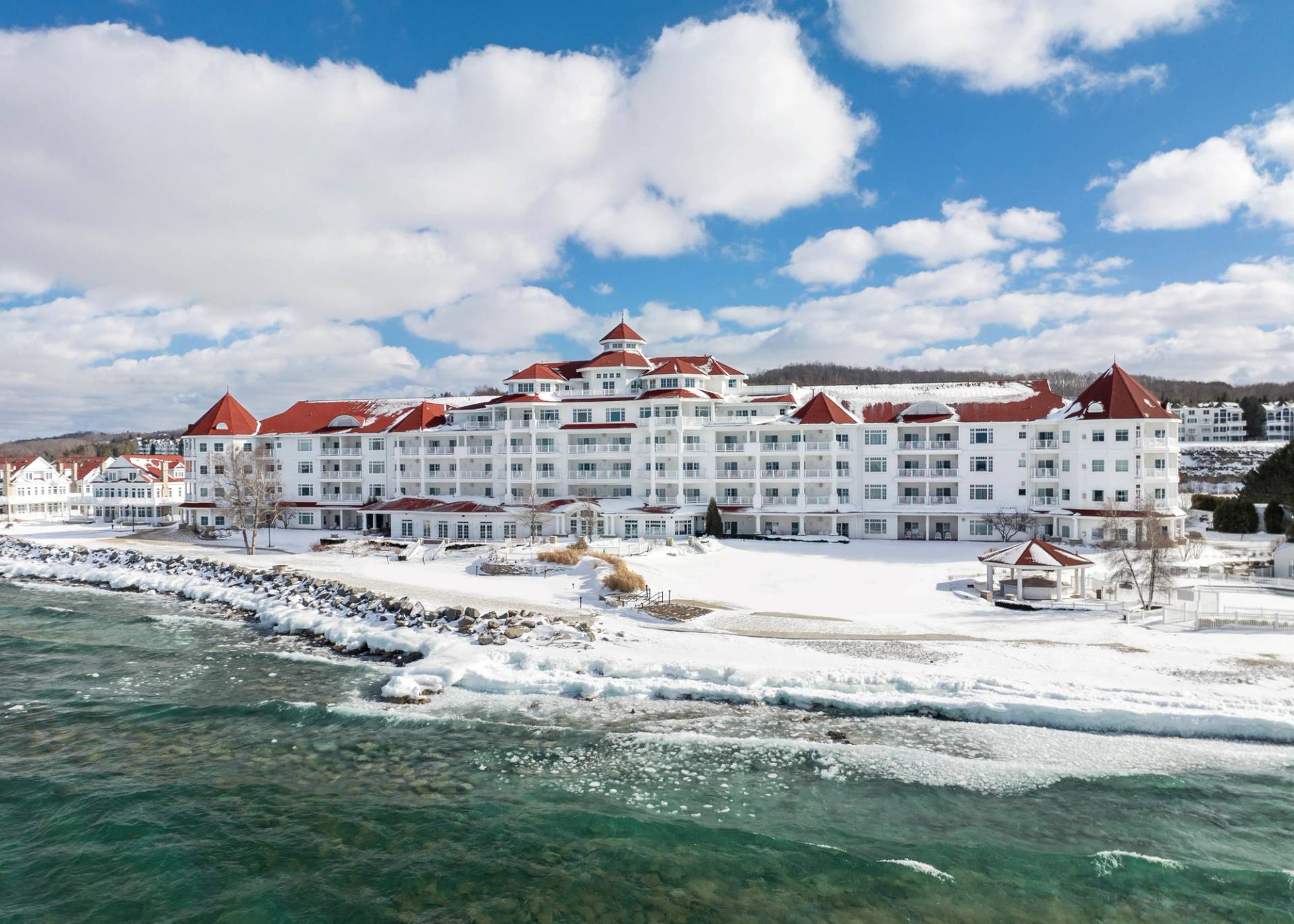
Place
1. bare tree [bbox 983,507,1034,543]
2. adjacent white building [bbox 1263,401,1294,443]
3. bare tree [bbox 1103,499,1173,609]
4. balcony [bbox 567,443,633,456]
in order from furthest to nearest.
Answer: adjacent white building [bbox 1263,401,1294,443] → balcony [bbox 567,443,633,456] → bare tree [bbox 983,507,1034,543] → bare tree [bbox 1103,499,1173,609]

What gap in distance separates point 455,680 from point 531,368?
1507 inches

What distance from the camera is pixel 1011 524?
45.3 meters

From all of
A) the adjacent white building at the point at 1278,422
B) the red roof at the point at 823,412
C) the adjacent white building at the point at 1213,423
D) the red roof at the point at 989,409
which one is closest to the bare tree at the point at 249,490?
the red roof at the point at 823,412

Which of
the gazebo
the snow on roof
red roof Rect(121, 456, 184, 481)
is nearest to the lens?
the gazebo

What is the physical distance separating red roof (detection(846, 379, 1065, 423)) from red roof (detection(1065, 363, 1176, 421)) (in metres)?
2.20

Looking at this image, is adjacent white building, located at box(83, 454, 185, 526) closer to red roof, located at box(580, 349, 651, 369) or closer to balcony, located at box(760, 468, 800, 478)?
red roof, located at box(580, 349, 651, 369)

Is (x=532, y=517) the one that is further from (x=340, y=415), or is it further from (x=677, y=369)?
(x=340, y=415)

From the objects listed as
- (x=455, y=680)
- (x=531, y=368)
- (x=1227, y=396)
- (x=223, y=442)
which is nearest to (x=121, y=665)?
(x=455, y=680)

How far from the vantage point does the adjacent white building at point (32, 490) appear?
80.7m

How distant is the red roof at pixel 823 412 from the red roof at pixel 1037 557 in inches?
795

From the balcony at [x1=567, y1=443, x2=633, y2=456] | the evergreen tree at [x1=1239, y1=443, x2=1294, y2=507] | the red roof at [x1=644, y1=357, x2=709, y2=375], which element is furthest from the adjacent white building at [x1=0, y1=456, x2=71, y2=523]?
the evergreen tree at [x1=1239, y1=443, x2=1294, y2=507]

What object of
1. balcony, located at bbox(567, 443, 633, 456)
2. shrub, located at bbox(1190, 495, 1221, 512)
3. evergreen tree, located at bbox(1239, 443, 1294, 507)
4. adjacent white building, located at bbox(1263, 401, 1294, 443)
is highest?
adjacent white building, located at bbox(1263, 401, 1294, 443)

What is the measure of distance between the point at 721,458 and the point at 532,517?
45.7ft

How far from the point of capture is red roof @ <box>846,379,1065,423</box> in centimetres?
4866
